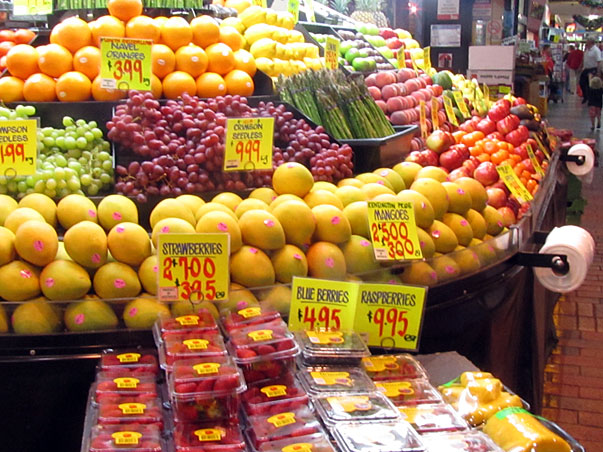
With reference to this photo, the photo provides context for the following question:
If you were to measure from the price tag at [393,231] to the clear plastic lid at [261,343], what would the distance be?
57cm

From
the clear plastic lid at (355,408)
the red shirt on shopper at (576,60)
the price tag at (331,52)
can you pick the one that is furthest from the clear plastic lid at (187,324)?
the red shirt on shopper at (576,60)

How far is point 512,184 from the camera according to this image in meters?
3.44

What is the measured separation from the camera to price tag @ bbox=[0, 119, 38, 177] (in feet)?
7.17

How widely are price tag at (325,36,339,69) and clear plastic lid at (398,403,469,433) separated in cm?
291

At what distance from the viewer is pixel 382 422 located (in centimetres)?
154

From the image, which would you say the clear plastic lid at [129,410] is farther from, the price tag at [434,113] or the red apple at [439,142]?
the price tag at [434,113]

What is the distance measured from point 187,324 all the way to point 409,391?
1.89 feet

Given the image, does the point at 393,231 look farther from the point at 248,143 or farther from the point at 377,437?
the point at 377,437

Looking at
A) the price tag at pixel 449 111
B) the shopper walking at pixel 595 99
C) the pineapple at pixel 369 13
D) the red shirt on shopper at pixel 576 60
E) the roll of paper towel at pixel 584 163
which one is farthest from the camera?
the red shirt on shopper at pixel 576 60

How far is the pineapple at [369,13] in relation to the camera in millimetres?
7566

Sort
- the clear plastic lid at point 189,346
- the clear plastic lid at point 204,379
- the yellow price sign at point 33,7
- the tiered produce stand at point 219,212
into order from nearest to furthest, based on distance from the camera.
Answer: the clear plastic lid at point 204,379 → the clear plastic lid at point 189,346 → the tiered produce stand at point 219,212 → the yellow price sign at point 33,7

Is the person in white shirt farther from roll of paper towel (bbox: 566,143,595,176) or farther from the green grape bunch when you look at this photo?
the green grape bunch

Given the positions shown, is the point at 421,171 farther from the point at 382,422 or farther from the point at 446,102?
the point at 446,102

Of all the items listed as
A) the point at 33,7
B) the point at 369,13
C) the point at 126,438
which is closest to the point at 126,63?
the point at 33,7
